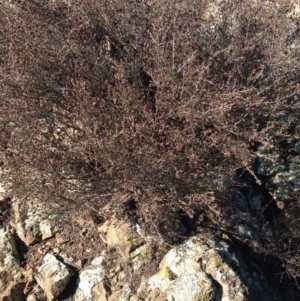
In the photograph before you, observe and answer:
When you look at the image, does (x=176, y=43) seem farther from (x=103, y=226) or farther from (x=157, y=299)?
(x=157, y=299)

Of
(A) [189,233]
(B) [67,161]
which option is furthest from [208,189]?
(B) [67,161]

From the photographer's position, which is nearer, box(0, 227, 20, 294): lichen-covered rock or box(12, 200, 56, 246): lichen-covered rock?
box(0, 227, 20, 294): lichen-covered rock

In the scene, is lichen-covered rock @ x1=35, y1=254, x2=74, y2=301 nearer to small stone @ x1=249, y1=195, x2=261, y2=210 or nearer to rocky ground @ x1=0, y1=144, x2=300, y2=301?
rocky ground @ x1=0, y1=144, x2=300, y2=301

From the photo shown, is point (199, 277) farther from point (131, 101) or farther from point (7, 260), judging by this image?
point (7, 260)

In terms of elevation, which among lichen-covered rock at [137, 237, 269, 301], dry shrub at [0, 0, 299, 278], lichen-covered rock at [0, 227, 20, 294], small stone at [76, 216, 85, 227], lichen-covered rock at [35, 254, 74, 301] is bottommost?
lichen-covered rock at [137, 237, 269, 301]

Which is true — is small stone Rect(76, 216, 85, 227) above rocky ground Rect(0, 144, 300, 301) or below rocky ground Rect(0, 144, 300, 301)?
above

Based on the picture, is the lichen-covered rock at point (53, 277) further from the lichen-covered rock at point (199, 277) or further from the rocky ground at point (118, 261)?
the lichen-covered rock at point (199, 277)

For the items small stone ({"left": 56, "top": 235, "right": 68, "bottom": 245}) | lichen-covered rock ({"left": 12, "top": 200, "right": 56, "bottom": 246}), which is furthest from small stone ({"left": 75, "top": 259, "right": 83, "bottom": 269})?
lichen-covered rock ({"left": 12, "top": 200, "right": 56, "bottom": 246})
